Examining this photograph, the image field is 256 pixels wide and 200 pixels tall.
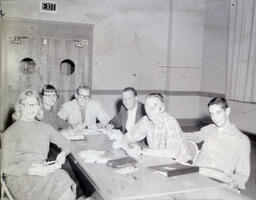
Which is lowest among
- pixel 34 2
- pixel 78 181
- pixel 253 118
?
pixel 78 181

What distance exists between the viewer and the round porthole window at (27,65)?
7.56 metres

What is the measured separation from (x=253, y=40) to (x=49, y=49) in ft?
15.7

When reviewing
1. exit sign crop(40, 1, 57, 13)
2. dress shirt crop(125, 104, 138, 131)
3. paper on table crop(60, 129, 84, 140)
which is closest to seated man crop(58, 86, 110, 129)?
dress shirt crop(125, 104, 138, 131)

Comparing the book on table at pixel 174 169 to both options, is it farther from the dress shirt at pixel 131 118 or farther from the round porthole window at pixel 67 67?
the round porthole window at pixel 67 67

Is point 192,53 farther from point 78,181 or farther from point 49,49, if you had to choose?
point 78,181

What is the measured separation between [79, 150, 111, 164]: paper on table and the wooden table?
0.29ft

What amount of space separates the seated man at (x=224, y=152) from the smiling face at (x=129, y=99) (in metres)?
1.72

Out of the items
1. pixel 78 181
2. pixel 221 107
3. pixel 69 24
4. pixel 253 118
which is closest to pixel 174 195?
pixel 221 107

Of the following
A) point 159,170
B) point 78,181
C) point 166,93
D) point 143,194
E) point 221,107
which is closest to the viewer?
point 143,194

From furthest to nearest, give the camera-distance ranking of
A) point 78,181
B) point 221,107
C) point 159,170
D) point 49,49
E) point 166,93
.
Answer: point 166,93, point 49,49, point 78,181, point 221,107, point 159,170

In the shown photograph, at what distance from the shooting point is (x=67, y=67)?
7.84m

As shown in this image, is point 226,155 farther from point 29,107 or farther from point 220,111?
point 29,107

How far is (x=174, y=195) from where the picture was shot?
201 centimetres

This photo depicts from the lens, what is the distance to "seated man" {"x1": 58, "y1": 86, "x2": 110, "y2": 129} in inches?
189
